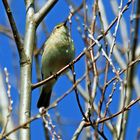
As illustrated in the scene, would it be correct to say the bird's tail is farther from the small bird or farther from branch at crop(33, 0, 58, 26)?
branch at crop(33, 0, 58, 26)

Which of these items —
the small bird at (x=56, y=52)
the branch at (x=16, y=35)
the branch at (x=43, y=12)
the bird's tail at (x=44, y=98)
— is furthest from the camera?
the bird's tail at (x=44, y=98)

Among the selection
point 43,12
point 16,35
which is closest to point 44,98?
point 43,12

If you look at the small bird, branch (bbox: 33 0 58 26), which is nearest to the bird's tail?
the small bird

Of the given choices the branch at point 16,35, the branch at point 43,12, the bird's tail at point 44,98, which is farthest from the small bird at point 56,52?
the branch at point 16,35

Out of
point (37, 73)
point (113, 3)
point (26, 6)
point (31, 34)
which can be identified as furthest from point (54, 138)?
point (113, 3)

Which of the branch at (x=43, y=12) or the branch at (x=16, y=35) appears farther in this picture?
the branch at (x=43, y=12)

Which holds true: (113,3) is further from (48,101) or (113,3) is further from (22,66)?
(22,66)

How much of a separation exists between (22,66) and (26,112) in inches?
11.5

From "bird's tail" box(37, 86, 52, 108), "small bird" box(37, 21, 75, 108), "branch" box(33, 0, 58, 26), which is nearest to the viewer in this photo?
"branch" box(33, 0, 58, 26)

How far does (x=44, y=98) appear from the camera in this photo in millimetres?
4180

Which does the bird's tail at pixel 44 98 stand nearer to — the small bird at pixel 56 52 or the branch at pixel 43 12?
the small bird at pixel 56 52

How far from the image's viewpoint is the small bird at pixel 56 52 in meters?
3.84

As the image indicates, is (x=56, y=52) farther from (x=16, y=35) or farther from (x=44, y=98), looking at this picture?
(x=16, y=35)

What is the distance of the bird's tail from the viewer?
Answer: 4.11 m
